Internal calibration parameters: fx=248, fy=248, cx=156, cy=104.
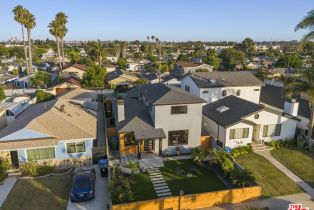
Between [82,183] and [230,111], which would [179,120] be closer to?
[230,111]

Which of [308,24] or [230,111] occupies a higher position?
[308,24]

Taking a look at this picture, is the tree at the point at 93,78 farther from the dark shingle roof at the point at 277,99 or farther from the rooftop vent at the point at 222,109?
the dark shingle roof at the point at 277,99

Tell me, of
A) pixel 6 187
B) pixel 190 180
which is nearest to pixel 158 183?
pixel 190 180

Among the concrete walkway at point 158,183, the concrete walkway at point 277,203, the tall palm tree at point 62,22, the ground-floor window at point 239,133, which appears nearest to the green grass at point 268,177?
the concrete walkway at point 277,203

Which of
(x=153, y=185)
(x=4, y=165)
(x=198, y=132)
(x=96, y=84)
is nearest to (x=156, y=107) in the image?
(x=198, y=132)

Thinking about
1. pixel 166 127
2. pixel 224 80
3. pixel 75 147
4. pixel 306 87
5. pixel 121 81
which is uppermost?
pixel 306 87

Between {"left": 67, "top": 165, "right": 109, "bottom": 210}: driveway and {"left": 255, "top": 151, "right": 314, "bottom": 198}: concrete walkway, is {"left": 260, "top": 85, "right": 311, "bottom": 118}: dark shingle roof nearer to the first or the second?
{"left": 255, "top": 151, "right": 314, "bottom": 198}: concrete walkway
